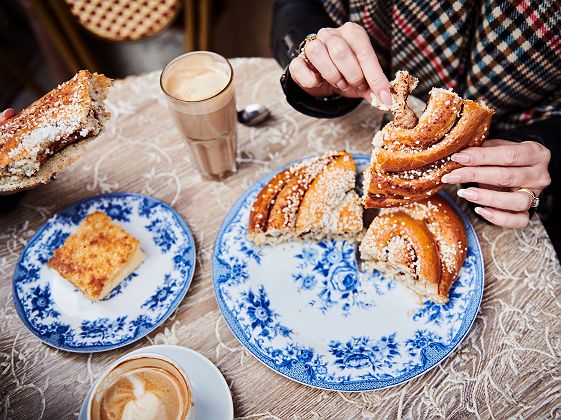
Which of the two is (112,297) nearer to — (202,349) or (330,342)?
(202,349)

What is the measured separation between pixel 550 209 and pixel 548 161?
0.83ft

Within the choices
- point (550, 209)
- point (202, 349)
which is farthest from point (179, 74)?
point (550, 209)

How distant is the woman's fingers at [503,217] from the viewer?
1.14 m

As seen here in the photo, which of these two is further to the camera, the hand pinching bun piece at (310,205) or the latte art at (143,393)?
the hand pinching bun piece at (310,205)

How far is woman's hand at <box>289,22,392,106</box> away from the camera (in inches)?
44.1

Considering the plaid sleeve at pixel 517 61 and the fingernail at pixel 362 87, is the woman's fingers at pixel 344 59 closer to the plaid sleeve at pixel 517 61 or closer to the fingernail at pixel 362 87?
the fingernail at pixel 362 87

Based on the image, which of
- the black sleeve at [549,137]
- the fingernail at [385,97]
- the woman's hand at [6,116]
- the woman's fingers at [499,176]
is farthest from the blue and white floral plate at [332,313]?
the woman's hand at [6,116]

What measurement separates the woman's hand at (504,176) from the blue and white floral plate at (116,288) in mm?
704

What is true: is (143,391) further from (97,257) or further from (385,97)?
(385,97)

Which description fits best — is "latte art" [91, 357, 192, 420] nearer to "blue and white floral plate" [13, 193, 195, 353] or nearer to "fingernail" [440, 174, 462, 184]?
"blue and white floral plate" [13, 193, 195, 353]

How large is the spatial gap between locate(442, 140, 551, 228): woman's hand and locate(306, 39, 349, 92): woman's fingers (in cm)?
36

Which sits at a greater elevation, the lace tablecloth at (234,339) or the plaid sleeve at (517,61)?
the plaid sleeve at (517,61)

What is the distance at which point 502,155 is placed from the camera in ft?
3.60

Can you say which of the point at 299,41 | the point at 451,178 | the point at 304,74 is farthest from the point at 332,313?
the point at 299,41
